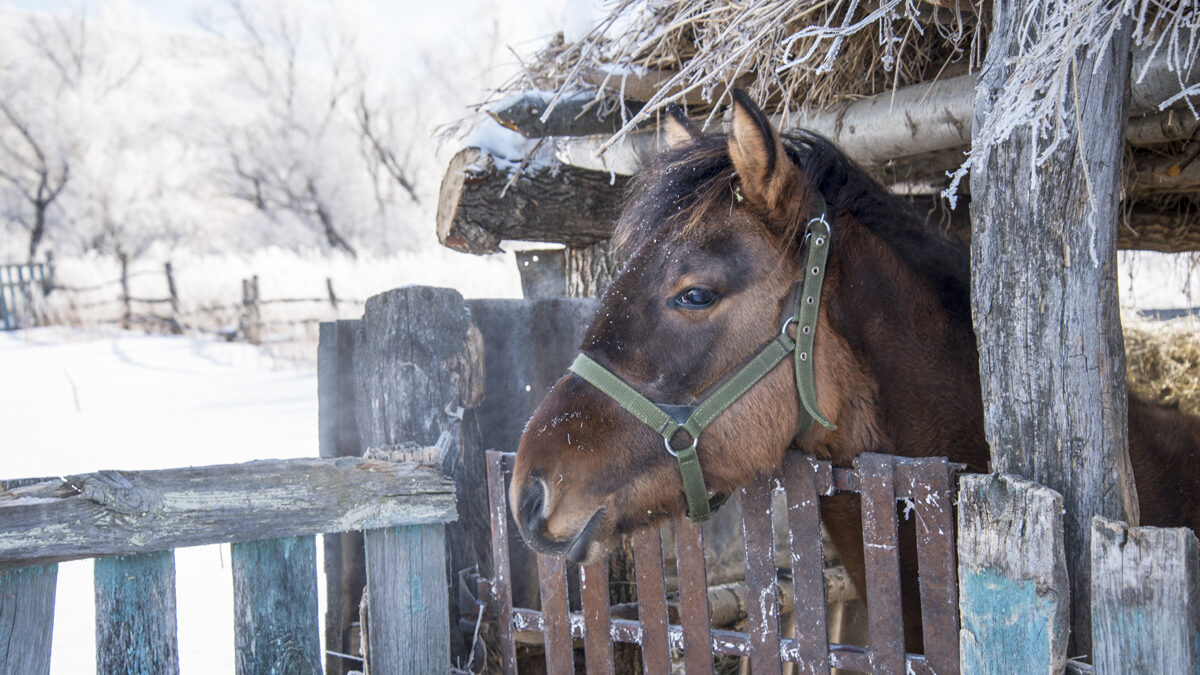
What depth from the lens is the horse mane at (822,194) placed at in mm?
2148

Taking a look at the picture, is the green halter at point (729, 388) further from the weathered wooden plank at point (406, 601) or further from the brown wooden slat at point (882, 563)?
the weathered wooden plank at point (406, 601)

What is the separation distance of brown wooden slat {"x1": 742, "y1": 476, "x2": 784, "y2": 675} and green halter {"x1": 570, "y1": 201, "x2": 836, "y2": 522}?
0.56 ft

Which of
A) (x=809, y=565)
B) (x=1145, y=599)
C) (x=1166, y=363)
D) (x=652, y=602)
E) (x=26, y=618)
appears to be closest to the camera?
(x=1145, y=599)

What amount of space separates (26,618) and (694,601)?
5.67ft

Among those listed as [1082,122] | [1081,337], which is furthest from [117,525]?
[1082,122]

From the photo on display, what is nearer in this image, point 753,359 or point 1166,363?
point 753,359

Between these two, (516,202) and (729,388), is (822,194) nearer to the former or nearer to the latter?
(729,388)

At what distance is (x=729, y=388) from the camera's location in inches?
79.8

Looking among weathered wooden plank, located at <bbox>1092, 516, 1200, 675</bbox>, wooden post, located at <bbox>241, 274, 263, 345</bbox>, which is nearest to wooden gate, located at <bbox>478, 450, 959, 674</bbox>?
weathered wooden plank, located at <bbox>1092, 516, 1200, 675</bbox>

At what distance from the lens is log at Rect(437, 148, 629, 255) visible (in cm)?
416

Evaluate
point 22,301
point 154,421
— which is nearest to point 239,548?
point 154,421

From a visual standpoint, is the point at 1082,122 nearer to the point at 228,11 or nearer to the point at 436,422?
the point at 436,422

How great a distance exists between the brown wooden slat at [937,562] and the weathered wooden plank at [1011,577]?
90 mm

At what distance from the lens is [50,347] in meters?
16.5
